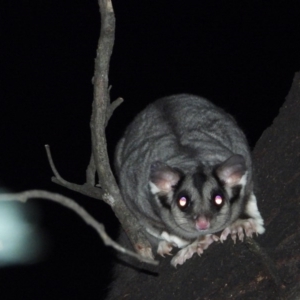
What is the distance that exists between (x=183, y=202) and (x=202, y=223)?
0.79ft

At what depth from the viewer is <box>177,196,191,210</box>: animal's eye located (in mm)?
4496

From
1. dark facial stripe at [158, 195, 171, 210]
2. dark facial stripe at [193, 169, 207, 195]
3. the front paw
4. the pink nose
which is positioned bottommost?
the front paw

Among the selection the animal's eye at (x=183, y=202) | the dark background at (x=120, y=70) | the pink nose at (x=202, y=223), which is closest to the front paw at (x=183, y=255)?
the pink nose at (x=202, y=223)

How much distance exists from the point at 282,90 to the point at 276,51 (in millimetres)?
847

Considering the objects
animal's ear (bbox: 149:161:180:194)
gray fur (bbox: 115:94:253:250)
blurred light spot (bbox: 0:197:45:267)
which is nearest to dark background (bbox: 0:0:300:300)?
blurred light spot (bbox: 0:197:45:267)

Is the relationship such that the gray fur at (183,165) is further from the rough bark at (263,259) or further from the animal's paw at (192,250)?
the rough bark at (263,259)

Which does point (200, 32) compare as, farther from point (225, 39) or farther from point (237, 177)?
point (237, 177)

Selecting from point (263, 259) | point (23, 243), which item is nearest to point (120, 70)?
point (23, 243)

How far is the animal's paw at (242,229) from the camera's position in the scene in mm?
4167

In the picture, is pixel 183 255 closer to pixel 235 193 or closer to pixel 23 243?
pixel 235 193

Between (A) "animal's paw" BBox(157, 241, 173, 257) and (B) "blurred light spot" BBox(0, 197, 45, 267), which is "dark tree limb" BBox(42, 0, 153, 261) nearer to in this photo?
(A) "animal's paw" BBox(157, 241, 173, 257)

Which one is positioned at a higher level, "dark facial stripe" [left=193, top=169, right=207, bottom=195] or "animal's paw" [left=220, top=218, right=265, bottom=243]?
"dark facial stripe" [left=193, top=169, right=207, bottom=195]

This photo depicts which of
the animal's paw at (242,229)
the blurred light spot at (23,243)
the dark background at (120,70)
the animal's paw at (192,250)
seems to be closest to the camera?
the animal's paw at (242,229)

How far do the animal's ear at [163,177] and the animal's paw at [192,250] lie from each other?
1.44 ft
